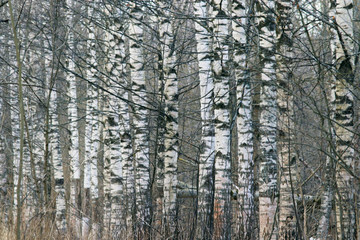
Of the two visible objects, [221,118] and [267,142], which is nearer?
[267,142]

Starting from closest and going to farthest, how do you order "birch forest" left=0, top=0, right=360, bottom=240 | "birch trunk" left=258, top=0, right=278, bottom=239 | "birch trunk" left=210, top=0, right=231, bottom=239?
"birch forest" left=0, top=0, right=360, bottom=240 < "birch trunk" left=258, top=0, right=278, bottom=239 < "birch trunk" left=210, top=0, right=231, bottom=239

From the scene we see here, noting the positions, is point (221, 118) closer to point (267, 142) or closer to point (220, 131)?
point (220, 131)

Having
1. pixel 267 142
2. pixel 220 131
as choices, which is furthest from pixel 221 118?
pixel 267 142

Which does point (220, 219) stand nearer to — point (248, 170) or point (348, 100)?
point (248, 170)

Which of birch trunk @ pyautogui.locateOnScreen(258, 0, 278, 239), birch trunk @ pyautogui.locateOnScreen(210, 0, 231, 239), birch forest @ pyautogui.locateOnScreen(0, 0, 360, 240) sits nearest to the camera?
birch forest @ pyautogui.locateOnScreen(0, 0, 360, 240)

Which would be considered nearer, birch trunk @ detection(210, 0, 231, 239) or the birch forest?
the birch forest

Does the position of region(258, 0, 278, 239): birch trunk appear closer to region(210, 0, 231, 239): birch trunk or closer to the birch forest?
the birch forest

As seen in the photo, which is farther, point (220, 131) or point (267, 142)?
point (220, 131)

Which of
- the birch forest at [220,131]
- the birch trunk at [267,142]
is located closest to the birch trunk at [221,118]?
the birch forest at [220,131]

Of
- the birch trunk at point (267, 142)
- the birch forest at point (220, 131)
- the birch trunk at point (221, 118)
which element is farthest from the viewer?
the birch trunk at point (221, 118)

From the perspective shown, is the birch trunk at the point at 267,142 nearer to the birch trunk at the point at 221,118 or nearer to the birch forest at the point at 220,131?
the birch forest at the point at 220,131

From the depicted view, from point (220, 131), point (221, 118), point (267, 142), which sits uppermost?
point (221, 118)

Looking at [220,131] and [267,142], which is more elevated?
[220,131]

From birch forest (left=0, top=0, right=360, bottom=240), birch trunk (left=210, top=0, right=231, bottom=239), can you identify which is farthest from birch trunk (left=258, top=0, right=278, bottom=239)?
birch trunk (left=210, top=0, right=231, bottom=239)
